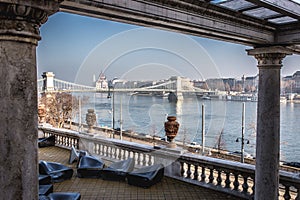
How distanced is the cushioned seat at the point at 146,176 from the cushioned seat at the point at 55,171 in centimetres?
130

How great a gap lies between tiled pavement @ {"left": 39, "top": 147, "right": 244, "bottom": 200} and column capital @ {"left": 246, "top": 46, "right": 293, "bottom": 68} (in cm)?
248

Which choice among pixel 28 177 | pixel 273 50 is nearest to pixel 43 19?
pixel 28 177

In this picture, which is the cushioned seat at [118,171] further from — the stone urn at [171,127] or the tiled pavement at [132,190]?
the stone urn at [171,127]

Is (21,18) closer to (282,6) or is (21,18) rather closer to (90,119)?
(282,6)

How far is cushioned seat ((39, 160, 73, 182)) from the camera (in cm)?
584

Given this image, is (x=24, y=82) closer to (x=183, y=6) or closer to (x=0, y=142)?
(x=0, y=142)

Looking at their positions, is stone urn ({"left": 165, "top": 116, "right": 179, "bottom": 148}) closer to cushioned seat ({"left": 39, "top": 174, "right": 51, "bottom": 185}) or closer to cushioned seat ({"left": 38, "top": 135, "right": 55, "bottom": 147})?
cushioned seat ({"left": 39, "top": 174, "right": 51, "bottom": 185})

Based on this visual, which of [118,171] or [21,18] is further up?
[21,18]

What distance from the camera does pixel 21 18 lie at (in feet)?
6.02

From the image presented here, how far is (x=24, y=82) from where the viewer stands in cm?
186

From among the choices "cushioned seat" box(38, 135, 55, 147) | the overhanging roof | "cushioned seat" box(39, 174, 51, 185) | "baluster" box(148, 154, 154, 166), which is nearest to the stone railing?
"baluster" box(148, 154, 154, 166)

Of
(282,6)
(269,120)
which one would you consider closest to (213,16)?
(282,6)

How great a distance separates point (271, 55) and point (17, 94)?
11.3ft

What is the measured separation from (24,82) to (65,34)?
28.3m
